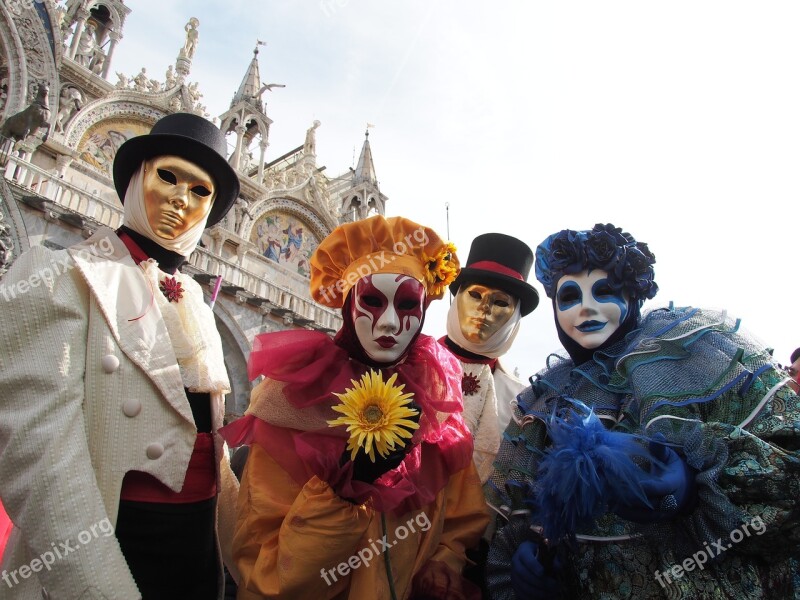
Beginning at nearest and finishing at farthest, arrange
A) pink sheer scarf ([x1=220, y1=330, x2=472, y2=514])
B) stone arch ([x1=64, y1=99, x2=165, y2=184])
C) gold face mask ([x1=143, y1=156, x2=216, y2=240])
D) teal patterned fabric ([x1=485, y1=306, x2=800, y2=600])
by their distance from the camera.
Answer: teal patterned fabric ([x1=485, y1=306, x2=800, y2=600]) < pink sheer scarf ([x1=220, y1=330, x2=472, y2=514]) < gold face mask ([x1=143, y1=156, x2=216, y2=240]) < stone arch ([x1=64, y1=99, x2=165, y2=184])

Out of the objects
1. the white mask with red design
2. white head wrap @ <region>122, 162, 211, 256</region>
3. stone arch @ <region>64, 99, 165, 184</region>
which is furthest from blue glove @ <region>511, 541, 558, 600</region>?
stone arch @ <region>64, 99, 165, 184</region>

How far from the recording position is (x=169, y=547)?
1772mm

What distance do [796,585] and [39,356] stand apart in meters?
2.16

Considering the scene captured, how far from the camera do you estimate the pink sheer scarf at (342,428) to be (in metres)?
1.86

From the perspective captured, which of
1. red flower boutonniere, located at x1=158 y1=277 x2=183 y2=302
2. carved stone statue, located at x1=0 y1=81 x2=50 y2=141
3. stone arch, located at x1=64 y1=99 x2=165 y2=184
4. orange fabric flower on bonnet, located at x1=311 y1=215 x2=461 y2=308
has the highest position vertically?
stone arch, located at x1=64 y1=99 x2=165 y2=184

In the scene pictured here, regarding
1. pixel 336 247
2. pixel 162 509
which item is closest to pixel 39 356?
pixel 162 509

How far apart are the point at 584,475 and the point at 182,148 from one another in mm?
1866

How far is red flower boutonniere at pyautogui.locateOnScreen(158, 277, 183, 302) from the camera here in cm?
204

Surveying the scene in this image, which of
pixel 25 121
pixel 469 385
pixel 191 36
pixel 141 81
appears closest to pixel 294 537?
pixel 469 385

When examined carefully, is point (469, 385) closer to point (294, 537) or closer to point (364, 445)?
point (364, 445)

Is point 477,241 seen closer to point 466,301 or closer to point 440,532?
point 466,301

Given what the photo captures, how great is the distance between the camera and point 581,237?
212cm

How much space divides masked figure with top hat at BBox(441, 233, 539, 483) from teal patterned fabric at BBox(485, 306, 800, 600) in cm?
76

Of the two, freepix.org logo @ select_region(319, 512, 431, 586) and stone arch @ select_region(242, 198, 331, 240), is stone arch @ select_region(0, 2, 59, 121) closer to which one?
stone arch @ select_region(242, 198, 331, 240)
